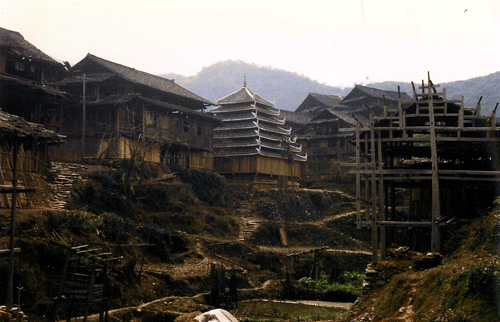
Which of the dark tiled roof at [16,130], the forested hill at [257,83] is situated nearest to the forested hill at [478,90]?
the forested hill at [257,83]

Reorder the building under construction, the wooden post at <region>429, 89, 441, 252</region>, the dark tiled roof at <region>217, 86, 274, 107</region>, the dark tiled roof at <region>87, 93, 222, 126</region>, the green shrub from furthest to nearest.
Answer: the dark tiled roof at <region>217, 86, 274, 107</region> → the dark tiled roof at <region>87, 93, 222, 126</region> → the green shrub → the building under construction → the wooden post at <region>429, 89, 441, 252</region>

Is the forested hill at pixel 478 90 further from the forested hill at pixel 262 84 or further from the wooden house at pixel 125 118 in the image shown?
the wooden house at pixel 125 118

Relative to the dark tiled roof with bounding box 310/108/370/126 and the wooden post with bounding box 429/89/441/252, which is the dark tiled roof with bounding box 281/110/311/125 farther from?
the wooden post with bounding box 429/89/441/252

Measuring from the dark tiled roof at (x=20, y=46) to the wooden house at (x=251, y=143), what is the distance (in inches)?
785

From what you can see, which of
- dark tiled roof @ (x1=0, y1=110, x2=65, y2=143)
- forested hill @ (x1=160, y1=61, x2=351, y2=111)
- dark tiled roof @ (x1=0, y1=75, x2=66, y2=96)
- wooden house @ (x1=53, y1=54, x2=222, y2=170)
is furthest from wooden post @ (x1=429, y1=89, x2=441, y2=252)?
forested hill @ (x1=160, y1=61, x2=351, y2=111)

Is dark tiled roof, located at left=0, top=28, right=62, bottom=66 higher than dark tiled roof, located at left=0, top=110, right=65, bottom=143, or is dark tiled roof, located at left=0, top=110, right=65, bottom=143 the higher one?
dark tiled roof, located at left=0, top=28, right=62, bottom=66

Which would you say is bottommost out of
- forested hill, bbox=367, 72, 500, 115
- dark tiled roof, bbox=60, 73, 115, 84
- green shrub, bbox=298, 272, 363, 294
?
green shrub, bbox=298, 272, 363, 294

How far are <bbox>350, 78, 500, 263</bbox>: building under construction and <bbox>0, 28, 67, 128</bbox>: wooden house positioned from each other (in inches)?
815

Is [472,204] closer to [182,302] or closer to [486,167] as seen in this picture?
[486,167]

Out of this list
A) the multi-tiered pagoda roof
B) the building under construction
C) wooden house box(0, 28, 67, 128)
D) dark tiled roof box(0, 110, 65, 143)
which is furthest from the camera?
the multi-tiered pagoda roof

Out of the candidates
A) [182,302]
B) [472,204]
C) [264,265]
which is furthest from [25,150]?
[472,204]

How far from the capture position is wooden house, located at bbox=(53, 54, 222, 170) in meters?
38.1

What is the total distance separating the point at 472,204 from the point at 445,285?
885 cm

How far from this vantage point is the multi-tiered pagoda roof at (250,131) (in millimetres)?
50125
